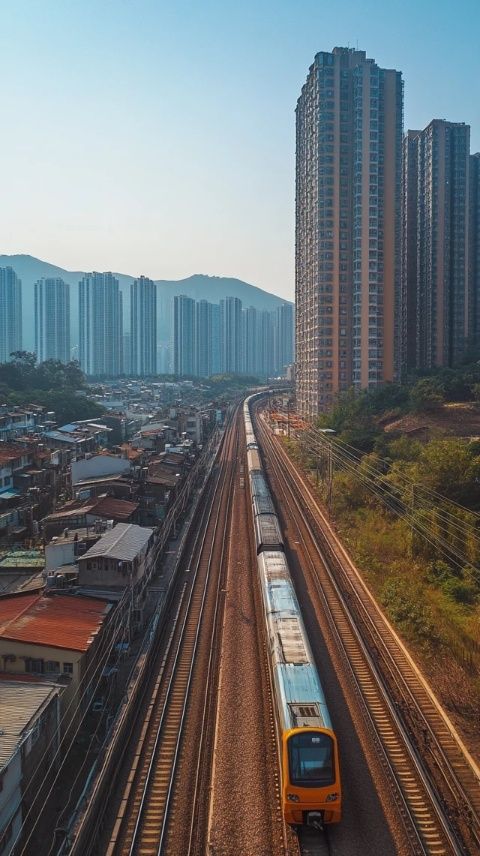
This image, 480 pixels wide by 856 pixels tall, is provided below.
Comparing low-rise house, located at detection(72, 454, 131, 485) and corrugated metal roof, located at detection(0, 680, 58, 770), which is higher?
low-rise house, located at detection(72, 454, 131, 485)

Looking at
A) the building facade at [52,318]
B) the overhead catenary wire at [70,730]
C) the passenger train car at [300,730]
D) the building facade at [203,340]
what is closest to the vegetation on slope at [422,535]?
the passenger train car at [300,730]

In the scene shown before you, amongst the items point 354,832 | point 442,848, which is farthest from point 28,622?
point 442,848

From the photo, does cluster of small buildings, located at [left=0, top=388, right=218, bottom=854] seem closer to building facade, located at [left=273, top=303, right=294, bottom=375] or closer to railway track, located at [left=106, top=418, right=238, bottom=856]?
railway track, located at [left=106, top=418, right=238, bottom=856]

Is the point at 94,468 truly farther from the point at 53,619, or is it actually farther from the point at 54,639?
the point at 54,639

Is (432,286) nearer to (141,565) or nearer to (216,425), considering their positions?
(216,425)

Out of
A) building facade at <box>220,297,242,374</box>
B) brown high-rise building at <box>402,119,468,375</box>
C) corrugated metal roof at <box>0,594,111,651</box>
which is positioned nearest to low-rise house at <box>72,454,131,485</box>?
corrugated metal roof at <box>0,594,111,651</box>


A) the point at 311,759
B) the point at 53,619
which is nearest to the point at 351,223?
the point at 53,619
